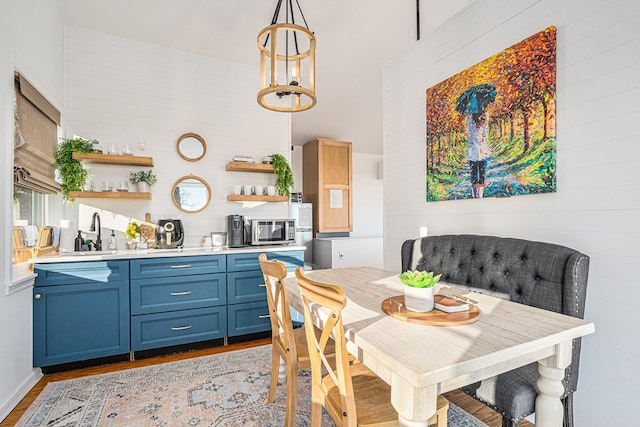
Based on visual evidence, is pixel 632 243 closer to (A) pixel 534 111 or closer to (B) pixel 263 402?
(A) pixel 534 111

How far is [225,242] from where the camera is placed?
3.61 metres

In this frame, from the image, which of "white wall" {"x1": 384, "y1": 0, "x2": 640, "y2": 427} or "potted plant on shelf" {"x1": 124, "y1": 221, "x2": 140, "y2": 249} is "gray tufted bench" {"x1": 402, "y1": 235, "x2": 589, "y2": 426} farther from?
"potted plant on shelf" {"x1": 124, "y1": 221, "x2": 140, "y2": 249}

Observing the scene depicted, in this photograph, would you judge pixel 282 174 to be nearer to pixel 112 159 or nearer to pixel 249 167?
pixel 249 167

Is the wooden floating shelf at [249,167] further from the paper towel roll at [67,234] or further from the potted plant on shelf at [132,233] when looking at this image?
the paper towel roll at [67,234]

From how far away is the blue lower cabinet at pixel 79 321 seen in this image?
244 cm

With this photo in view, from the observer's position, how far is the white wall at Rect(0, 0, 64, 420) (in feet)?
6.66

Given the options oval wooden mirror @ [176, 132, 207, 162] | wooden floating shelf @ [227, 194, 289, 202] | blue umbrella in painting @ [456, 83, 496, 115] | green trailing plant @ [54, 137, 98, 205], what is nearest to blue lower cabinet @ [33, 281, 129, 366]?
green trailing plant @ [54, 137, 98, 205]

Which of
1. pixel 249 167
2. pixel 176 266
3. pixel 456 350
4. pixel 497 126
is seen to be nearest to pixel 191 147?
pixel 249 167

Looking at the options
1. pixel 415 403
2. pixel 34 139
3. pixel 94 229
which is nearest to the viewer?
pixel 415 403

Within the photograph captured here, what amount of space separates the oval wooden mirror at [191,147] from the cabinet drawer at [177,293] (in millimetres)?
1349

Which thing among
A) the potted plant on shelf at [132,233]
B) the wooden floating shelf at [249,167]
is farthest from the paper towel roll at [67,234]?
the wooden floating shelf at [249,167]

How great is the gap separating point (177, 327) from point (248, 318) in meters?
0.63

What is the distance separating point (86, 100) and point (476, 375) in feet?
12.6

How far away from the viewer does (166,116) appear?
11.4ft
